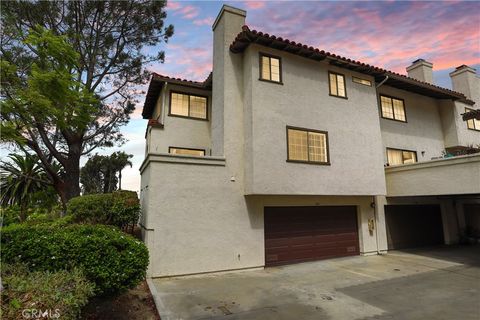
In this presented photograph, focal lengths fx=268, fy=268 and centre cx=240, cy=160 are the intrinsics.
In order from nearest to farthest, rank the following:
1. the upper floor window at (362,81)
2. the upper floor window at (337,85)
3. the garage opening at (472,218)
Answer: the upper floor window at (337,85) → the upper floor window at (362,81) → the garage opening at (472,218)

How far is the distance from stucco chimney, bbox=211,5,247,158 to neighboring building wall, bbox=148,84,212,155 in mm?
2271

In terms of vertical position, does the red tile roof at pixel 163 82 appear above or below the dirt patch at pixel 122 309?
above

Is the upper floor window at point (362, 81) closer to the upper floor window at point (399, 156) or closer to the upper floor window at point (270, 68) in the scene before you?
the upper floor window at point (399, 156)

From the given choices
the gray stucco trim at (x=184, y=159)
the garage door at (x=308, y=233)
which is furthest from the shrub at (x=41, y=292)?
the garage door at (x=308, y=233)

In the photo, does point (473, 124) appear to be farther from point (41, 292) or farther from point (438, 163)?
point (41, 292)

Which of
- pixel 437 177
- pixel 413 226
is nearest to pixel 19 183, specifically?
pixel 437 177

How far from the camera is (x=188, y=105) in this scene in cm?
1398

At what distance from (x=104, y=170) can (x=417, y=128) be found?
131 feet

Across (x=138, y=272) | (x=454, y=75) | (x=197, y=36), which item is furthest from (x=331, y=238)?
(x=454, y=75)

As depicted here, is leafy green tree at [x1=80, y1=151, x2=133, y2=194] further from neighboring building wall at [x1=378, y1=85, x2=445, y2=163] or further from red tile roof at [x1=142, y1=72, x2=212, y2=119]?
neighboring building wall at [x1=378, y1=85, x2=445, y2=163]

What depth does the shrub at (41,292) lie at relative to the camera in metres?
3.72

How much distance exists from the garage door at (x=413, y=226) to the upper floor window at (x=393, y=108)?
4.93m

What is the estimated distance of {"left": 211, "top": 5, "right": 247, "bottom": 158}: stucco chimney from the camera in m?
10.8

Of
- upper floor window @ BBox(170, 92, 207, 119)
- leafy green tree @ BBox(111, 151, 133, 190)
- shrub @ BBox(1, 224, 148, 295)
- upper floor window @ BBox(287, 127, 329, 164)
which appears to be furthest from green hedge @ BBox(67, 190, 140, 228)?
leafy green tree @ BBox(111, 151, 133, 190)
